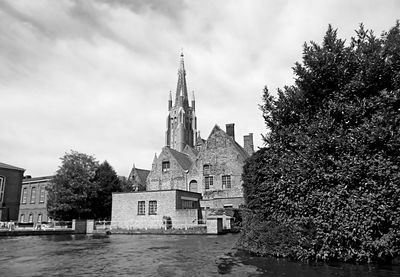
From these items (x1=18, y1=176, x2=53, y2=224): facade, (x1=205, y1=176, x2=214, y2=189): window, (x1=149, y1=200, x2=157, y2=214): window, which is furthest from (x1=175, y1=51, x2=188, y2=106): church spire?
(x1=149, y1=200, x2=157, y2=214): window

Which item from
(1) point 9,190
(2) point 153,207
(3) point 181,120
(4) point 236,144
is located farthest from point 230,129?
(3) point 181,120

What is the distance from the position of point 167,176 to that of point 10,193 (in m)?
21.9

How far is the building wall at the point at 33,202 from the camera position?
5106cm

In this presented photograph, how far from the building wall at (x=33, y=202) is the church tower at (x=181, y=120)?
170ft

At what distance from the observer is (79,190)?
129 feet

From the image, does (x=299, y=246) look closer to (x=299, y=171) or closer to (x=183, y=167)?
(x=299, y=171)

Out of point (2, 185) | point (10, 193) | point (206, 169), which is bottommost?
point (10, 193)

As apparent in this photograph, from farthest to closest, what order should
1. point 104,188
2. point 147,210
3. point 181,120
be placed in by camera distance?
point 181,120
point 104,188
point 147,210

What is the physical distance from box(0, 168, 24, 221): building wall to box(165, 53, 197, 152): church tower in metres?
57.4

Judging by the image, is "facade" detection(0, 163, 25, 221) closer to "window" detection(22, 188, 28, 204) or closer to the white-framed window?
"window" detection(22, 188, 28, 204)

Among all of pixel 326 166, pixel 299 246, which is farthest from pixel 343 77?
pixel 299 246

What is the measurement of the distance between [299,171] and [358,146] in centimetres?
186

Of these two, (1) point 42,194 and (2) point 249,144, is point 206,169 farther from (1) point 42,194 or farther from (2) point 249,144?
(1) point 42,194

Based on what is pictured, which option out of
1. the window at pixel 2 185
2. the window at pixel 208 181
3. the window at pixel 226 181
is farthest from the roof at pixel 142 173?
the window at pixel 226 181
